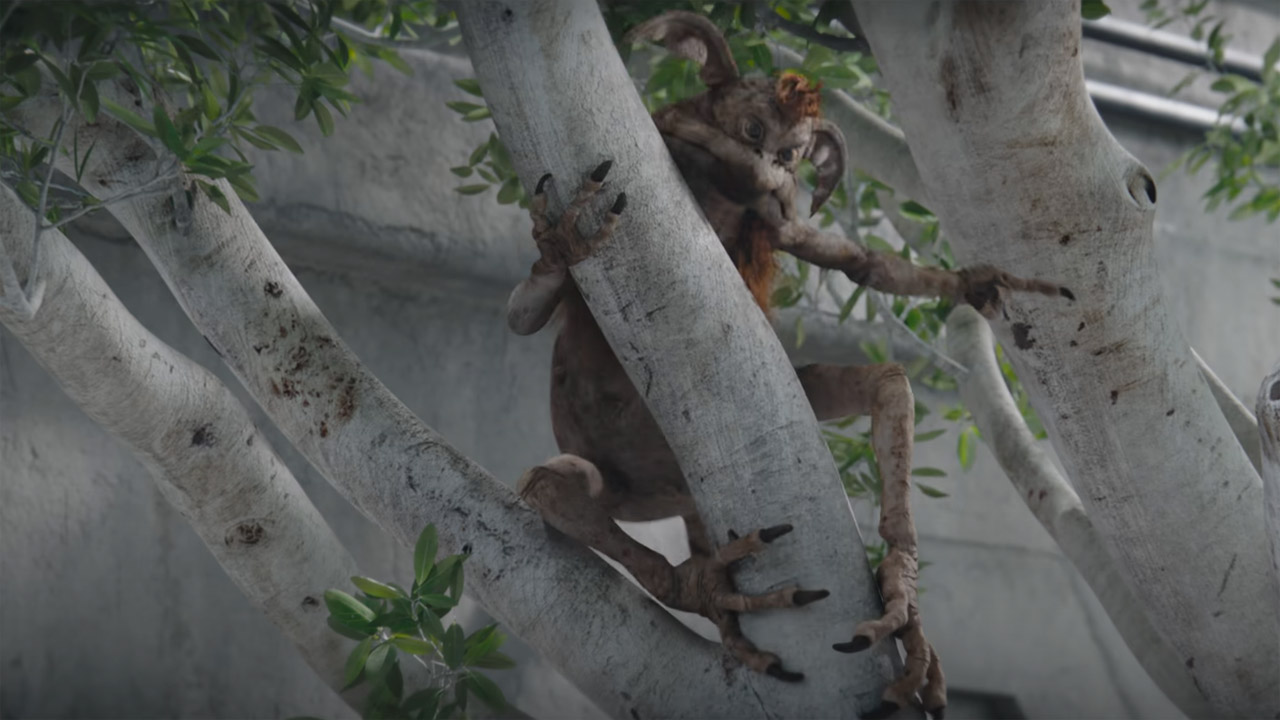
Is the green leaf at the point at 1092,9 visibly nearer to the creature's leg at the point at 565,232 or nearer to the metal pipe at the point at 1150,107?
the creature's leg at the point at 565,232

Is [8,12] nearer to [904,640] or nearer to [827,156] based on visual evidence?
[827,156]

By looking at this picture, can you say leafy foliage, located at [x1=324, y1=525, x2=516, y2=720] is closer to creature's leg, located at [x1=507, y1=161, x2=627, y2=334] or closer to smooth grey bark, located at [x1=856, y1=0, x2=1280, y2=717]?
creature's leg, located at [x1=507, y1=161, x2=627, y2=334]

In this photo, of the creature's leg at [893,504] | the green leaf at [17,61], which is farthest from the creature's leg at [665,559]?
the green leaf at [17,61]

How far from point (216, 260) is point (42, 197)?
23 cm

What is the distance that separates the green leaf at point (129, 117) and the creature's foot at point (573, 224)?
0.49 metres

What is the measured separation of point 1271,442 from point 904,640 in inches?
18.9

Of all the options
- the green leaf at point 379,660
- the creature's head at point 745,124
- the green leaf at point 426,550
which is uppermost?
the creature's head at point 745,124

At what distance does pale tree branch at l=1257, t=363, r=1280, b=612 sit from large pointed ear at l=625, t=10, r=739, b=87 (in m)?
0.87

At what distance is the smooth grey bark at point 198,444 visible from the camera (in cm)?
175

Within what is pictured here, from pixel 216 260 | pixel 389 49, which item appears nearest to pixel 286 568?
pixel 216 260

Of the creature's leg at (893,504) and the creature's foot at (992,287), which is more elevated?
the creature's foot at (992,287)

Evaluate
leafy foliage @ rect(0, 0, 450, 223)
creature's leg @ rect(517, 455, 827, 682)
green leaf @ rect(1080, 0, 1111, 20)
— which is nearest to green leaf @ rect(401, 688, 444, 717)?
creature's leg @ rect(517, 455, 827, 682)

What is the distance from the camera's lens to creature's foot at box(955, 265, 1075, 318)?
1.78 metres

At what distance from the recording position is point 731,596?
66.1 inches
